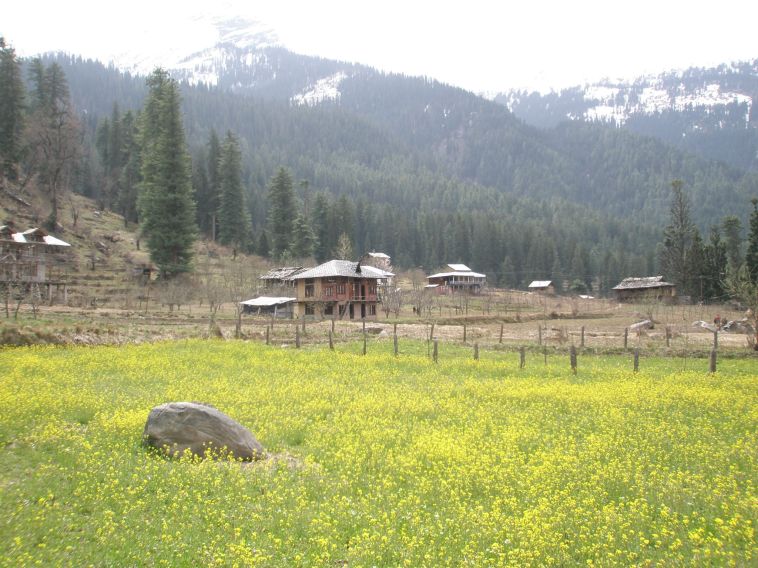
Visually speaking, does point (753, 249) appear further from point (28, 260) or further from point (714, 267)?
point (28, 260)

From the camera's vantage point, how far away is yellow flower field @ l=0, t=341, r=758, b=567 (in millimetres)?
8289

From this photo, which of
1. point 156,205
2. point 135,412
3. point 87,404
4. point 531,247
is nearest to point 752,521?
point 135,412

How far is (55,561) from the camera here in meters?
7.46

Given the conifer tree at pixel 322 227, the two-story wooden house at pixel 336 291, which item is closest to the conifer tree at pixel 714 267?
the two-story wooden house at pixel 336 291

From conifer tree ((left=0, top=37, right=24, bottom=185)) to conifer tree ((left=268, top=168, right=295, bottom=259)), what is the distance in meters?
40.0

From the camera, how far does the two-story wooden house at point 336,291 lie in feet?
222

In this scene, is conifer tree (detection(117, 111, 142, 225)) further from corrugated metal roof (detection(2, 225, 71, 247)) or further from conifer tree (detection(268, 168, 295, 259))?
corrugated metal roof (detection(2, 225, 71, 247))

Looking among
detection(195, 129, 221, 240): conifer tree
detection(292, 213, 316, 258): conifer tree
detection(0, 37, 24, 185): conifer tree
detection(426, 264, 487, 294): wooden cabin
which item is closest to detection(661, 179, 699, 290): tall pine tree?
detection(426, 264, 487, 294): wooden cabin

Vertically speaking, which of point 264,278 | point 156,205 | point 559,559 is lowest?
point 559,559

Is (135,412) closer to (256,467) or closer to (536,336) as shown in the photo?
(256,467)

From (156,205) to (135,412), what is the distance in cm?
6189

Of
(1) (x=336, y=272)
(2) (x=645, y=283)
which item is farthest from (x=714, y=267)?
(1) (x=336, y=272)

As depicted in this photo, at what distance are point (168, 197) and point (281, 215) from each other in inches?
1197

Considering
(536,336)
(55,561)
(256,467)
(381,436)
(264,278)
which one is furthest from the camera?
(264,278)
